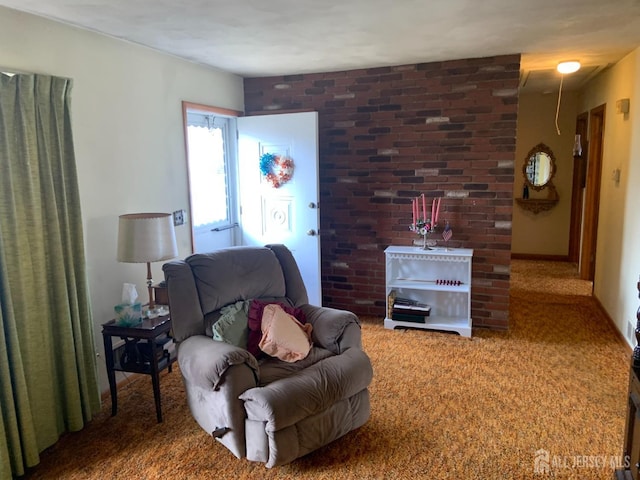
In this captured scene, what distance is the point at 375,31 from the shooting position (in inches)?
116

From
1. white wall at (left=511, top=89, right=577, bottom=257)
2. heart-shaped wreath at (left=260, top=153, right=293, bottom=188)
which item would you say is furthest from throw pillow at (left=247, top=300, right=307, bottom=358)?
white wall at (left=511, top=89, right=577, bottom=257)

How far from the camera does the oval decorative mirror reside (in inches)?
256

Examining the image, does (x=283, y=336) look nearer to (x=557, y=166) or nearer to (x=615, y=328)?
(x=615, y=328)

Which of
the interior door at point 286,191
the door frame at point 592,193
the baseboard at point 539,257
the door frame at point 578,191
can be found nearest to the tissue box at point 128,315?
the interior door at point 286,191

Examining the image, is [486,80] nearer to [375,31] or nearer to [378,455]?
[375,31]

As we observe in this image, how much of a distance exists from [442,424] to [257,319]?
1193 mm

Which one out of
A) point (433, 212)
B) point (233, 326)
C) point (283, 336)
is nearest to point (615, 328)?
point (433, 212)

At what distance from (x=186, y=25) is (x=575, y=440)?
3.11 m

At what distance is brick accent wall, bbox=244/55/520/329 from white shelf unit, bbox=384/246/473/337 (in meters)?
0.14

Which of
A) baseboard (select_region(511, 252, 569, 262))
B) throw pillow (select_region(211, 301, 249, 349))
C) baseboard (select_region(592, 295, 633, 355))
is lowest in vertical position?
baseboard (select_region(592, 295, 633, 355))

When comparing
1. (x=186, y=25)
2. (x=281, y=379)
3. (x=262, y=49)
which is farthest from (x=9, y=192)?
(x=262, y=49)

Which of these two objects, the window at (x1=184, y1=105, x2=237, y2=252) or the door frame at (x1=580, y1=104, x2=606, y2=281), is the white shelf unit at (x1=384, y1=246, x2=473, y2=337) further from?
the door frame at (x1=580, y1=104, x2=606, y2=281)

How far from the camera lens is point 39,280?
238 cm

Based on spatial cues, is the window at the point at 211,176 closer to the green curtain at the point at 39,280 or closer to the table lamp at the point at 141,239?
the table lamp at the point at 141,239
